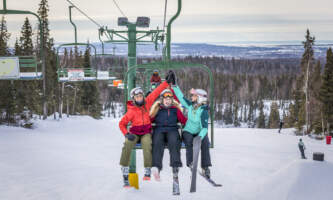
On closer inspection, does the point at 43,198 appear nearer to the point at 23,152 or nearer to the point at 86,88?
the point at 23,152

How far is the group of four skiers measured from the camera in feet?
20.2

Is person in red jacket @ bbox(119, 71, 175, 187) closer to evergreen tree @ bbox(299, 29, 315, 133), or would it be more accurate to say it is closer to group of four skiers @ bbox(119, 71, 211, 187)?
group of four skiers @ bbox(119, 71, 211, 187)

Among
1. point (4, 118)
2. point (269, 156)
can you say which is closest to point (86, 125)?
point (4, 118)

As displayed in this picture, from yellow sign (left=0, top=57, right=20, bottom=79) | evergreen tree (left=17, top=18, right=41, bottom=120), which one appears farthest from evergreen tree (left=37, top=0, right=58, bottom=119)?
yellow sign (left=0, top=57, right=20, bottom=79)

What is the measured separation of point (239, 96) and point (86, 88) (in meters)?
67.1

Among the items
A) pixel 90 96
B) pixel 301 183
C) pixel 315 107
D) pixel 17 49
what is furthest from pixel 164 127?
pixel 90 96

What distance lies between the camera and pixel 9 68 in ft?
43.3

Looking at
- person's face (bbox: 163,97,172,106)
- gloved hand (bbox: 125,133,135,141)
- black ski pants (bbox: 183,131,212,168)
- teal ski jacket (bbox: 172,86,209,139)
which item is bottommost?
black ski pants (bbox: 183,131,212,168)

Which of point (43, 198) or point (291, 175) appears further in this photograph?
point (291, 175)

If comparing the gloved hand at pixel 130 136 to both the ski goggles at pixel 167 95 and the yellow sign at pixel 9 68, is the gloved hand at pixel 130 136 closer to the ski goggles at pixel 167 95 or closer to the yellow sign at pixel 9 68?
the ski goggles at pixel 167 95

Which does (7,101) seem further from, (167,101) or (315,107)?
(315,107)

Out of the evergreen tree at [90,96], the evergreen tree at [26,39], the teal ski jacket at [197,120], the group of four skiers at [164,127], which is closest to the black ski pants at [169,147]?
the group of four skiers at [164,127]

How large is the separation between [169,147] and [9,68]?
9.70 m

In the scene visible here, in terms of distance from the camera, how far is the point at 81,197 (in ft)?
34.5
